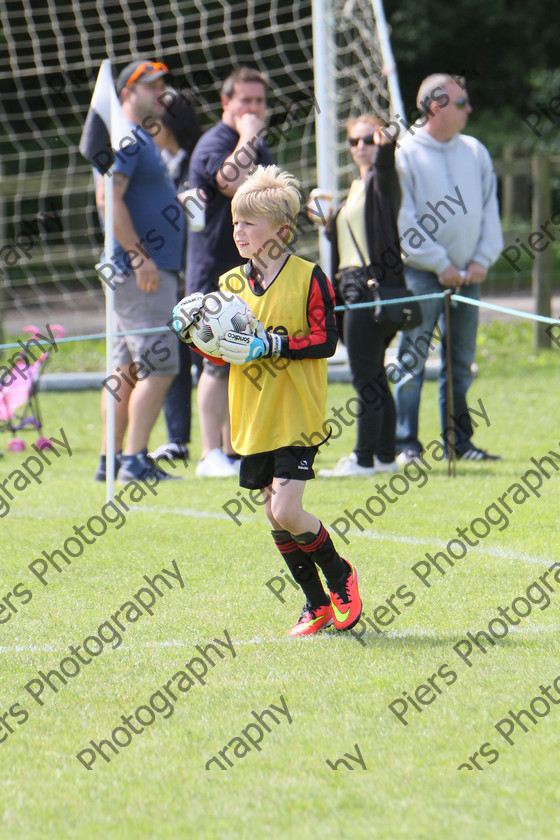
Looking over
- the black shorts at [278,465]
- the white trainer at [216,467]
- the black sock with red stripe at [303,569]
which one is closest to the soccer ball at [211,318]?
the black shorts at [278,465]

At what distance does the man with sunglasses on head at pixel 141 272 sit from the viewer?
7289 millimetres

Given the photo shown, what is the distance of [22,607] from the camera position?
4812 millimetres

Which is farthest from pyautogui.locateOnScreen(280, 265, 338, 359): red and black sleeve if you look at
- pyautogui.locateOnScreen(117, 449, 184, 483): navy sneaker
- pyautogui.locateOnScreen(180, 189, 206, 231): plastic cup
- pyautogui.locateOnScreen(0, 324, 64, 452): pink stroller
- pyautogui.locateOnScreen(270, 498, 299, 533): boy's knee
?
pyautogui.locateOnScreen(0, 324, 64, 452): pink stroller

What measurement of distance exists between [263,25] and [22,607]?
685 inches

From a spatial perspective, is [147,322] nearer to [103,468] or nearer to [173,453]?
[103,468]

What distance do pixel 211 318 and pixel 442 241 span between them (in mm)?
3980

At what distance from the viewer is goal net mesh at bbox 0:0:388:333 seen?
1758 cm

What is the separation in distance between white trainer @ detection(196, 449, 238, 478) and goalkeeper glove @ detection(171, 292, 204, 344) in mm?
3143

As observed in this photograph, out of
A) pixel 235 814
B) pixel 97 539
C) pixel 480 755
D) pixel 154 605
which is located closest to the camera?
pixel 235 814

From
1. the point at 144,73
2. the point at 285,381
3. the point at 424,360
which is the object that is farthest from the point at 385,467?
the point at 285,381

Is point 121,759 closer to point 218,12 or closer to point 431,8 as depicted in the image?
point 218,12

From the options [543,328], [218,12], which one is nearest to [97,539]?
[543,328]

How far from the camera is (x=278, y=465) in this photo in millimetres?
4242

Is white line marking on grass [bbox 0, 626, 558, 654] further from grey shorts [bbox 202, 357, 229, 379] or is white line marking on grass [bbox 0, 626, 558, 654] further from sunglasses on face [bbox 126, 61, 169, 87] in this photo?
sunglasses on face [bbox 126, 61, 169, 87]
